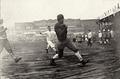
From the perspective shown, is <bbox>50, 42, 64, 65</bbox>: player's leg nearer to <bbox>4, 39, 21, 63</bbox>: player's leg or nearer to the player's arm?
the player's arm

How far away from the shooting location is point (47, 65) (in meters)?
3.76

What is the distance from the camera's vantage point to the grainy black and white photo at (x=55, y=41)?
372 cm

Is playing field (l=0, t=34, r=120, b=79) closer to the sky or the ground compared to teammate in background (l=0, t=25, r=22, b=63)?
closer to the ground

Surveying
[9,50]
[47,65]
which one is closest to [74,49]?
[47,65]

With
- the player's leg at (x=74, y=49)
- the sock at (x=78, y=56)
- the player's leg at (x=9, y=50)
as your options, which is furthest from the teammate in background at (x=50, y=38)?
the player's leg at (x=9, y=50)

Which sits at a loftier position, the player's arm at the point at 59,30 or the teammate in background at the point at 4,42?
the player's arm at the point at 59,30

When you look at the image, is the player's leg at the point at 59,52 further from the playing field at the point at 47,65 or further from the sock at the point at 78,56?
the sock at the point at 78,56

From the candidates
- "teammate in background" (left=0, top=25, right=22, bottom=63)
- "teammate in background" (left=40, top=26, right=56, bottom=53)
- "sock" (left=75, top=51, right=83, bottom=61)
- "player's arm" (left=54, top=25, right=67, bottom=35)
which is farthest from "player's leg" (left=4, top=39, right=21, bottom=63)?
"sock" (left=75, top=51, right=83, bottom=61)

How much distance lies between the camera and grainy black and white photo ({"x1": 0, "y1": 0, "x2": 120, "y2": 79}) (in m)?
3.72

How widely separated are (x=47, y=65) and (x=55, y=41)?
1.22 ft

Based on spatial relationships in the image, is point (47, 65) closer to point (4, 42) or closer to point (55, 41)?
point (55, 41)

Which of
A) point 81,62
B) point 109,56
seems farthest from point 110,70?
point 81,62

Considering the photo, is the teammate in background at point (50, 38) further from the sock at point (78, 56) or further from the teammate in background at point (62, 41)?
the sock at point (78, 56)

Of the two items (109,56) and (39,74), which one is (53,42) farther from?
(109,56)
